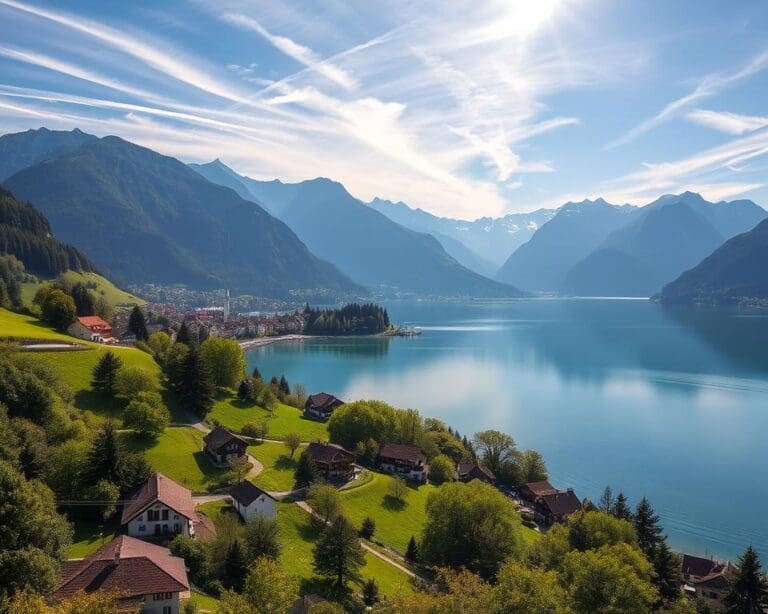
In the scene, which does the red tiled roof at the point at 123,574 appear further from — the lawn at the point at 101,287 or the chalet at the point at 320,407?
the lawn at the point at 101,287

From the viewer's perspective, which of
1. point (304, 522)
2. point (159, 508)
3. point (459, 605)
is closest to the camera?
point (459, 605)

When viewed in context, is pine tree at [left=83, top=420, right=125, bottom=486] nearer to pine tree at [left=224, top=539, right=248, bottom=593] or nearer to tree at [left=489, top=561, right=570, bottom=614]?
pine tree at [left=224, top=539, right=248, bottom=593]

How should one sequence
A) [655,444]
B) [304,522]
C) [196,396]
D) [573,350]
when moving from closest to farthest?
[304,522] → [196,396] → [655,444] → [573,350]

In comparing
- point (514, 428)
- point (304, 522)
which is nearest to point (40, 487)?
point (304, 522)

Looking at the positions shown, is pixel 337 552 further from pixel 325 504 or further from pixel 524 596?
pixel 524 596

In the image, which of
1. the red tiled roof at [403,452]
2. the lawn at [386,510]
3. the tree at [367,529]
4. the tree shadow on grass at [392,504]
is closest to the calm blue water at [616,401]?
the red tiled roof at [403,452]

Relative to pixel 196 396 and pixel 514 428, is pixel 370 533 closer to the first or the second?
pixel 196 396


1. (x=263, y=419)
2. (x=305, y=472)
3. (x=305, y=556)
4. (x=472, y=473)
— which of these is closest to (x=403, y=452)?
(x=472, y=473)
